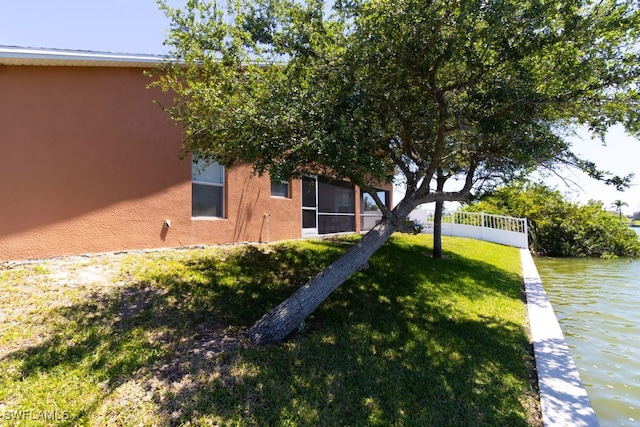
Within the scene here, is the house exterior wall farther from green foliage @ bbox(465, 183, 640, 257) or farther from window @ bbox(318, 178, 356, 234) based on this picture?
green foliage @ bbox(465, 183, 640, 257)

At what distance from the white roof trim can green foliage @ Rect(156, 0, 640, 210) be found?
1.60 m

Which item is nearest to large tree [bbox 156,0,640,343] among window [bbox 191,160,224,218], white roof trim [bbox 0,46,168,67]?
white roof trim [bbox 0,46,168,67]

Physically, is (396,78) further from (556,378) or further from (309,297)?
(556,378)

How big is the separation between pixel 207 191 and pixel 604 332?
8.77 m

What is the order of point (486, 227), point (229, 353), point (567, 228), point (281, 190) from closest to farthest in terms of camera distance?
point (229, 353) < point (281, 190) < point (567, 228) < point (486, 227)

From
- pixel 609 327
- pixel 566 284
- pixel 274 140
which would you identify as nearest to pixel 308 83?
pixel 274 140

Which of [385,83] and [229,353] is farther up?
[385,83]

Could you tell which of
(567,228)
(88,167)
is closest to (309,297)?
(88,167)

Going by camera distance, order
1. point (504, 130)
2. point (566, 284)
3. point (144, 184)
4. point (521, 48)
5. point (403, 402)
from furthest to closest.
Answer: point (566, 284) < point (144, 184) < point (504, 130) < point (521, 48) < point (403, 402)

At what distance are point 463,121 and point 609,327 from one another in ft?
17.7

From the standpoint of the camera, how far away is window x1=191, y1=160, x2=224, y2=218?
27.2 feet

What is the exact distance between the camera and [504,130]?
4922mm

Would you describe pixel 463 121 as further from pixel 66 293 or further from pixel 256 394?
pixel 66 293

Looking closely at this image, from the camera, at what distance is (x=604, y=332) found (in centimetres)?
670
